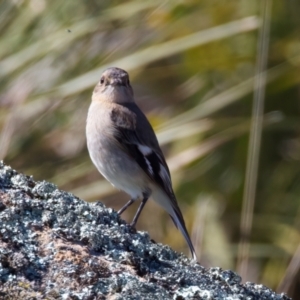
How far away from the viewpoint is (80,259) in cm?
197

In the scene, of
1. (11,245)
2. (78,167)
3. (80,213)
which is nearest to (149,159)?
(78,167)

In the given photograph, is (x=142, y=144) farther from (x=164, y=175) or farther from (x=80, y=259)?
(x=80, y=259)

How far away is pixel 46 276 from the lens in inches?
73.2

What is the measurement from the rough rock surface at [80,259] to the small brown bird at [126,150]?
1705 mm

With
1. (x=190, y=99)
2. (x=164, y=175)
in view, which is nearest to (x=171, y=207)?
(x=164, y=175)

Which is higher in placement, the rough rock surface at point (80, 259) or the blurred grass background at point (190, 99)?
the blurred grass background at point (190, 99)

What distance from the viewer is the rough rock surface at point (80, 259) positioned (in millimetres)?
1847

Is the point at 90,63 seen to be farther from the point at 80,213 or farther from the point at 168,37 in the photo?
the point at 80,213

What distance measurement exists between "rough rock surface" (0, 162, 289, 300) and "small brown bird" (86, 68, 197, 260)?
171cm

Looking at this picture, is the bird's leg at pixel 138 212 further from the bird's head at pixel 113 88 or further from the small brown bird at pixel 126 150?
the bird's head at pixel 113 88

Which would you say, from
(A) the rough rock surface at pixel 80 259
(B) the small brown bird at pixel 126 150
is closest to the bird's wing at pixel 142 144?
(B) the small brown bird at pixel 126 150

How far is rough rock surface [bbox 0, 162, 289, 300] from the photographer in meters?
1.85

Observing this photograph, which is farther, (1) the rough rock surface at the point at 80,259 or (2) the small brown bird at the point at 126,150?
(2) the small brown bird at the point at 126,150

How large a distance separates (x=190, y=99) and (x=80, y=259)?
2679mm
